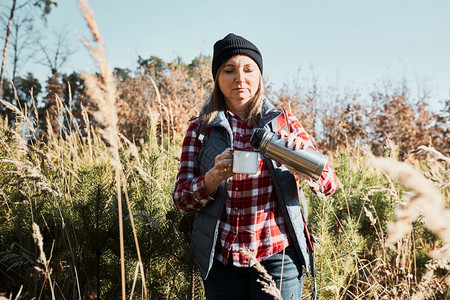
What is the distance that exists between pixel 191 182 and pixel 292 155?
0.44 meters

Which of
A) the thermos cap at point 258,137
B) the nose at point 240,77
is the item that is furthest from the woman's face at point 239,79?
the thermos cap at point 258,137

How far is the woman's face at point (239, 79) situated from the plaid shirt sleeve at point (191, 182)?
0.67 ft

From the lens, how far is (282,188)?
139 cm

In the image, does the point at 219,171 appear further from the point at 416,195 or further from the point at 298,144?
the point at 416,195

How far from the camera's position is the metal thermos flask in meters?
1.19

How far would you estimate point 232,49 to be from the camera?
1.48 metres

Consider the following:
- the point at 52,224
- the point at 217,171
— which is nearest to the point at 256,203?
the point at 217,171

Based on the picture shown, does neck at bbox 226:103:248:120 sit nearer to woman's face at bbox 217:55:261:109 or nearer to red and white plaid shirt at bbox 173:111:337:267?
woman's face at bbox 217:55:261:109

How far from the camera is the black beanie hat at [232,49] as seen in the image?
4.85 ft

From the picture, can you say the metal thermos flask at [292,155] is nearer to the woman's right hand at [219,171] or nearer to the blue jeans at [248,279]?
the woman's right hand at [219,171]

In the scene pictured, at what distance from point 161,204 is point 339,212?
131 centimetres

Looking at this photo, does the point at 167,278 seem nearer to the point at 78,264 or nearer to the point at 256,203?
the point at 78,264

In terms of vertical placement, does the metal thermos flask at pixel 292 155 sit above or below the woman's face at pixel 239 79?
below

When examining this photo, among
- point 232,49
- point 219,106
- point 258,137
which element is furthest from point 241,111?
point 258,137
